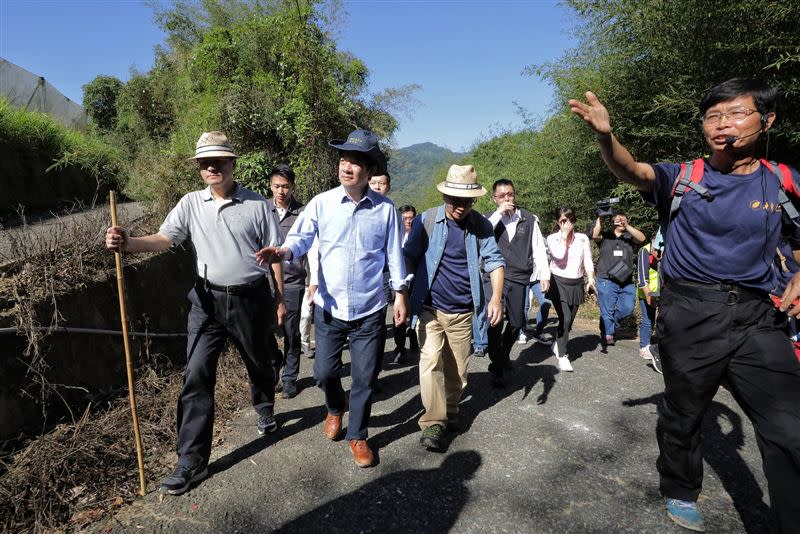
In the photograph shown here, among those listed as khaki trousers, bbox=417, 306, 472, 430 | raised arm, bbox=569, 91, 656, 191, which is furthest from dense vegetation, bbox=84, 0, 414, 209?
raised arm, bbox=569, 91, 656, 191

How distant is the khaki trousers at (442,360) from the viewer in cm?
337

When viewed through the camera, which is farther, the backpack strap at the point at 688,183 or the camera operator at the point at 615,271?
the camera operator at the point at 615,271

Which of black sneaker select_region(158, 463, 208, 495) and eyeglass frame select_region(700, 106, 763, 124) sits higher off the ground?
eyeglass frame select_region(700, 106, 763, 124)

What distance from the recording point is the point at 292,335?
434 centimetres

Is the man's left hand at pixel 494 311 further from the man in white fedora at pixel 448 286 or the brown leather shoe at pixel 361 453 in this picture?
the brown leather shoe at pixel 361 453

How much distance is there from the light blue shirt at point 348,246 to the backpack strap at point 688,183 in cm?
172

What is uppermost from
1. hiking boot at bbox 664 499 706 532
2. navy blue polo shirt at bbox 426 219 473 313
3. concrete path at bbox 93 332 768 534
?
navy blue polo shirt at bbox 426 219 473 313

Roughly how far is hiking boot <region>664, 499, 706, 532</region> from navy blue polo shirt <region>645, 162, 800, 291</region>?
125 centimetres

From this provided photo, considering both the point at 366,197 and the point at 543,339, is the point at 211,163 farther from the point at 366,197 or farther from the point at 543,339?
the point at 543,339

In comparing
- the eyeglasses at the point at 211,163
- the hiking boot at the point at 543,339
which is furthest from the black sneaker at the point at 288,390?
the hiking boot at the point at 543,339

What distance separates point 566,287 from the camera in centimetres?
530

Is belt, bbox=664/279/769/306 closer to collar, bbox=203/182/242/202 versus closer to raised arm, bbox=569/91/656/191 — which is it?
raised arm, bbox=569/91/656/191

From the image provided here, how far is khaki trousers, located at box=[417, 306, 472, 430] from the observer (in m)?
3.37

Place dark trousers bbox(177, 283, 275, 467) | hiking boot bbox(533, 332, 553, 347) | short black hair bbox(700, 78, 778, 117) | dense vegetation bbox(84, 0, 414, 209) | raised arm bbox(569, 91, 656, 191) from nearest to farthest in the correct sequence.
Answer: raised arm bbox(569, 91, 656, 191) < short black hair bbox(700, 78, 778, 117) < dark trousers bbox(177, 283, 275, 467) < hiking boot bbox(533, 332, 553, 347) < dense vegetation bbox(84, 0, 414, 209)
